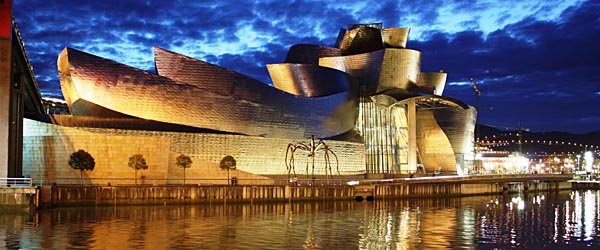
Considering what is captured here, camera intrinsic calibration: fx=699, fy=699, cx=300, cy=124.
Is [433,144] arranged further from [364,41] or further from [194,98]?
[194,98]

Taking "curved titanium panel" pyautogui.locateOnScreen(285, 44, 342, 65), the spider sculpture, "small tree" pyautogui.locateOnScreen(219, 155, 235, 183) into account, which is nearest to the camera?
"small tree" pyautogui.locateOnScreen(219, 155, 235, 183)

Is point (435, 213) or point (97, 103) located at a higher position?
point (97, 103)

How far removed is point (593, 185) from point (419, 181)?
3428 cm

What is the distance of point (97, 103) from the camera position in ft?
146

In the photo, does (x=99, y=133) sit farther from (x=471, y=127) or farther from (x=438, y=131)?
(x=471, y=127)

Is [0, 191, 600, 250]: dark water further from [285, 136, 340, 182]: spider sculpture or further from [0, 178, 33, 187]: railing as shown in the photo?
[285, 136, 340, 182]: spider sculpture

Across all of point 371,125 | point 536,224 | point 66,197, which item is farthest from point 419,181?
point 66,197

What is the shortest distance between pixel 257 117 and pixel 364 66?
61.3ft

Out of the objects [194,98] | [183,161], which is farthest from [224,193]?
[194,98]

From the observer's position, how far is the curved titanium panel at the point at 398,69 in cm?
6800

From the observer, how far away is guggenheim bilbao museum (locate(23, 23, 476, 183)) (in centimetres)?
4166

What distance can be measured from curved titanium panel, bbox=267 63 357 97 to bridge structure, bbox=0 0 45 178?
26.7m

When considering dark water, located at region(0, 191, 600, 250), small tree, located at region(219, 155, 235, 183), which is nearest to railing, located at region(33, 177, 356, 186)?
small tree, located at region(219, 155, 235, 183)

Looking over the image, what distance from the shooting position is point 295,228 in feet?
93.7
